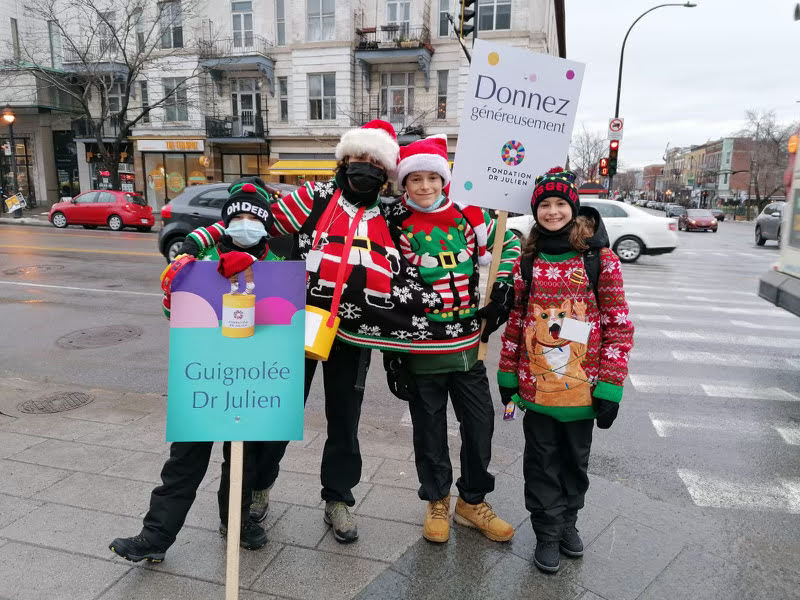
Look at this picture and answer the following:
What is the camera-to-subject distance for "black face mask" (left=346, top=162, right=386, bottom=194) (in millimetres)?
2658

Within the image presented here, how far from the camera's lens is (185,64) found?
29.3 m

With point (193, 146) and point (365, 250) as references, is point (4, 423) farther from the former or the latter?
point (193, 146)

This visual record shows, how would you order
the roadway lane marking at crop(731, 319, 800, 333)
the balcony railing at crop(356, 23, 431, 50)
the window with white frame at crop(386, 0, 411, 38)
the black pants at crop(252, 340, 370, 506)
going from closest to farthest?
the black pants at crop(252, 340, 370, 506)
the roadway lane marking at crop(731, 319, 800, 333)
the balcony railing at crop(356, 23, 431, 50)
the window with white frame at crop(386, 0, 411, 38)

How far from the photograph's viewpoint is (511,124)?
9.87 ft

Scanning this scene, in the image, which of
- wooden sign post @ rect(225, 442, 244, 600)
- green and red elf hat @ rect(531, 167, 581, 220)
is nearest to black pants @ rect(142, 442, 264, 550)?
wooden sign post @ rect(225, 442, 244, 600)

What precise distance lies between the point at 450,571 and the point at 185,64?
31.6m

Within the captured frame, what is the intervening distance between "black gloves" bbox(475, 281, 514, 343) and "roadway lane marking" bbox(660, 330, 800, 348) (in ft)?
18.2

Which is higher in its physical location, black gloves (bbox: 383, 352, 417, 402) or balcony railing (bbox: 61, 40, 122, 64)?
balcony railing (bbox: 61, 40, 122, 64)

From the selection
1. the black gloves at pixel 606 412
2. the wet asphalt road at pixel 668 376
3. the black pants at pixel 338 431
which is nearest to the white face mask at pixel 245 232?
the black pants at pixel 338 431

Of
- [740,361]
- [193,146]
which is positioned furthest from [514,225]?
[193,146]

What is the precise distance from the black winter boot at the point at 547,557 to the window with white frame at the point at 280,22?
98.3 feet

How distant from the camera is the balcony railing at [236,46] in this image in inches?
1124

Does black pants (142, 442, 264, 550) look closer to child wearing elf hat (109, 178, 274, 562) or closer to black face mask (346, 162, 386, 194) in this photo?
child wearing elf hat (109, 178, 274, 562)

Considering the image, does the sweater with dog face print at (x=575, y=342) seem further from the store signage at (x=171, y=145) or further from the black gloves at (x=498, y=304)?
the store signage at (x=171, y=145)
